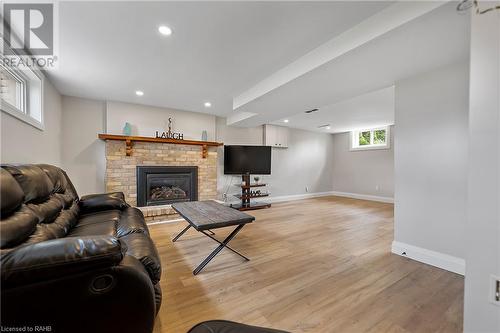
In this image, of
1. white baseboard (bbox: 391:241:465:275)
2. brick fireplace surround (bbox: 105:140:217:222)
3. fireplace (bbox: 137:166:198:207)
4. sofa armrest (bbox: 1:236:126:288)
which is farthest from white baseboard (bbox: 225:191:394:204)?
sofa armrest (bbox: 1:236:126:288)

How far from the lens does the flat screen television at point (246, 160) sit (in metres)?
5.14

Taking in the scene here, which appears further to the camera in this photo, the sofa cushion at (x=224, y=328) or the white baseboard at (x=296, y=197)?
the white baseboard at (x=296, y=197)

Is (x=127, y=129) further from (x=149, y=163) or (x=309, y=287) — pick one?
(x=309, y=287)

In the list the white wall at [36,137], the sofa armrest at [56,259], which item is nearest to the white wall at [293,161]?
the white wall at [36,137]

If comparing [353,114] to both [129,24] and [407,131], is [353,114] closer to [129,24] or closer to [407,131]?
[407,131]

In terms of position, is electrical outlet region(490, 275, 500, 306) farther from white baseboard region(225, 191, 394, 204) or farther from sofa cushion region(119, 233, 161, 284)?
white baseboard region(225, 191, 394, 204)

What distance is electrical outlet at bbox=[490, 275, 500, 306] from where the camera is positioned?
0.96 meters

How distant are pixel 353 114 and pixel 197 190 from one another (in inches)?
159

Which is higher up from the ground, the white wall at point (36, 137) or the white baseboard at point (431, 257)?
the white wall at point (36, 137)

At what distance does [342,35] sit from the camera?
6.01 feet

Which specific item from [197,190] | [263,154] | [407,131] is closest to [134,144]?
[197,190]

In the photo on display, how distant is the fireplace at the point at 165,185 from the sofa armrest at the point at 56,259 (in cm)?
339

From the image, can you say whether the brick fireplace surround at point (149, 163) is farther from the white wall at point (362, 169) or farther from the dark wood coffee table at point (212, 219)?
the white wall at point (362, 169)
